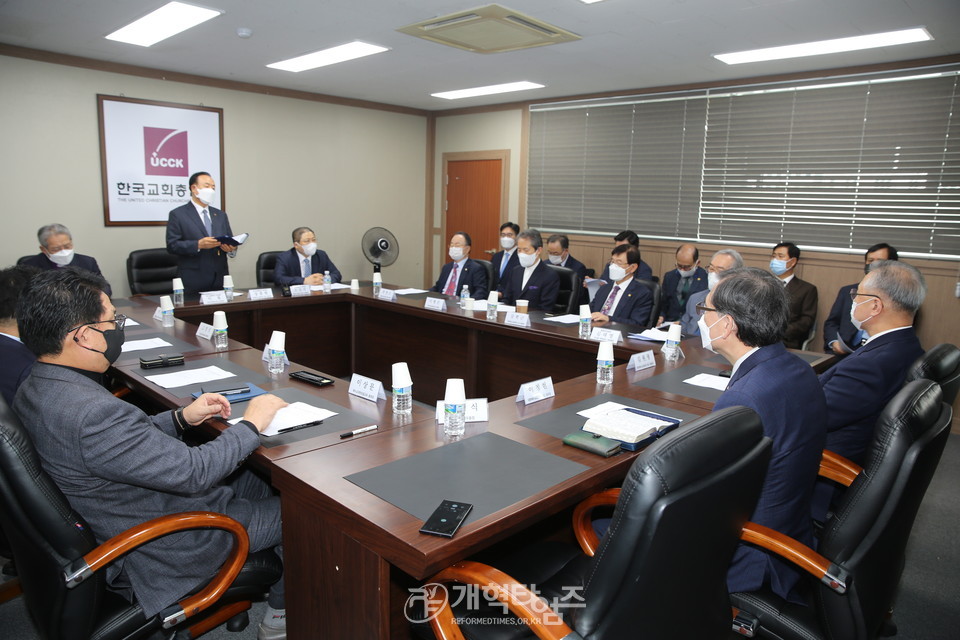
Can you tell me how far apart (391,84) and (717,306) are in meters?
4.93

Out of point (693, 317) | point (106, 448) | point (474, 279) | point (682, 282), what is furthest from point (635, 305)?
point (106, 448)

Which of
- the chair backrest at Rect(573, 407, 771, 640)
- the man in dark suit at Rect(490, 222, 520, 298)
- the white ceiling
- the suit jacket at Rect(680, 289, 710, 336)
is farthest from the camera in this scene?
the man in dark suit at Rect(490, 222, 520, 298)

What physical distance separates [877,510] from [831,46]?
12.7 ft

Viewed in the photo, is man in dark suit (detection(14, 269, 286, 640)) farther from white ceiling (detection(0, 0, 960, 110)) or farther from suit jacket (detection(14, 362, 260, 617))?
white ceiling (detection(0, 0, 960, 110))

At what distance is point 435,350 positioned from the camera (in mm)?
4285

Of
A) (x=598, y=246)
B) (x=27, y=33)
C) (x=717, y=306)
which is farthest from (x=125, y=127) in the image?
(x=717, y=306)

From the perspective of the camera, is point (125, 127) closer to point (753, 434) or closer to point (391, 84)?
point (391, 84)

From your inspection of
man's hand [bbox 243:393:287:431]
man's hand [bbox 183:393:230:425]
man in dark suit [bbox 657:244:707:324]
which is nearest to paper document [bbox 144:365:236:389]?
man's hand [bbox 183:393:230:425]

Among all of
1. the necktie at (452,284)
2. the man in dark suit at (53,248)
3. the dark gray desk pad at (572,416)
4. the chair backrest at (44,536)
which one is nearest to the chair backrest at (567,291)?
the necktie at (452,284)

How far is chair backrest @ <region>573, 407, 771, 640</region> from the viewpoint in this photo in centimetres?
95

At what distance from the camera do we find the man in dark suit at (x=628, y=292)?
4.09m

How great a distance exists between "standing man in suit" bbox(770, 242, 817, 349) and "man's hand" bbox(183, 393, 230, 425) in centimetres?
419

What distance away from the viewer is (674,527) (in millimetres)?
972

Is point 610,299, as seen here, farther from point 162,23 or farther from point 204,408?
point 162,23
